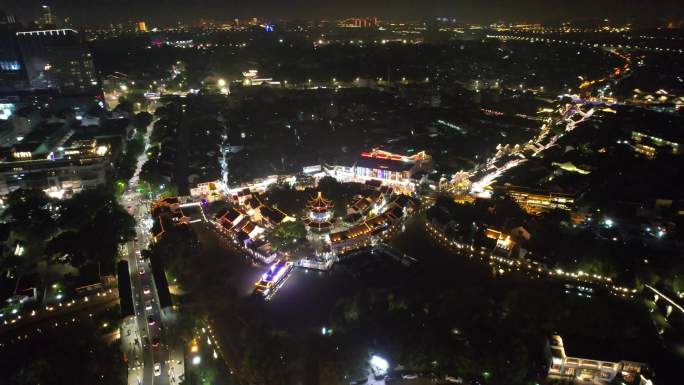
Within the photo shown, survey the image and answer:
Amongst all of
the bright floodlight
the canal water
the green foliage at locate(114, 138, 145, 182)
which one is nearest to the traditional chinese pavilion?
the canal water

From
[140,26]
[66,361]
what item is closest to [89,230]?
[66,361]

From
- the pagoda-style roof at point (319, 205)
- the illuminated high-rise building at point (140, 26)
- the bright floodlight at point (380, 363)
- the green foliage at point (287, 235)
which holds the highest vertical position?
the illuminated high-rise building at point (140, 26)

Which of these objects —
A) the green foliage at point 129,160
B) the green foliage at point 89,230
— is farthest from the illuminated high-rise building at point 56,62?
the green foliage at point 89,230

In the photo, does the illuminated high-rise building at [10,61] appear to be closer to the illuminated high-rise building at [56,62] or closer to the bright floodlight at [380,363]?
the illuminated high-rise building at [56,62]

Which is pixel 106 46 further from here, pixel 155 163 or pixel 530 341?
pixel 530 341

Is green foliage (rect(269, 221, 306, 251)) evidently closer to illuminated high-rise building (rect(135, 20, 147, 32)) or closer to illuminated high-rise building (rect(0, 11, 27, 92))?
illuminated high-rise building (rect(0, 11, 27, 92))

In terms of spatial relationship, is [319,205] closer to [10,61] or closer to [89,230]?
[89,230]
